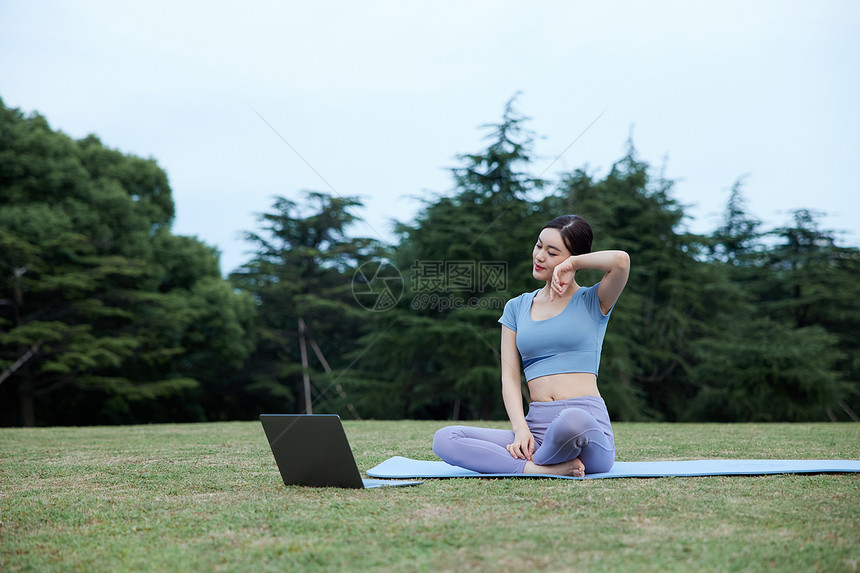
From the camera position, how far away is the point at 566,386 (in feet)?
9.80

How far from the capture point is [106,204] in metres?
16.9

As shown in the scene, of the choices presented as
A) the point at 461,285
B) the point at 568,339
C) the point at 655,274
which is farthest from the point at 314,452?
the point at 655,274

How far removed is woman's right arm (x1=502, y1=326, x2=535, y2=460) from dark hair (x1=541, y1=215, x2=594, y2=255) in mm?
496

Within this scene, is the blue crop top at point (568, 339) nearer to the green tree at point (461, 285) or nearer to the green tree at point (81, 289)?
the green tree at point (461, 285)

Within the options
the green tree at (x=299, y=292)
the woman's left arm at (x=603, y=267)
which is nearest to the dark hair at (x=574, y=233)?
the woman's left arm at (x=603, y=267)

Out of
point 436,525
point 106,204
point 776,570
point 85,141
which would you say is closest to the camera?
point 776,570

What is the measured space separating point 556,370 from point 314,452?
43.8 inches

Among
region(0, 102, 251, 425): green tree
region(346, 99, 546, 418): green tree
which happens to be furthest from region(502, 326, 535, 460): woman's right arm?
region(0, 102, 251, 425): green tree

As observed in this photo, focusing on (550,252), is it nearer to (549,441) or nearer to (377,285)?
(549,441)

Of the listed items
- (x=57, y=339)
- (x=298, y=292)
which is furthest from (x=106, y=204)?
(x=298, y=292)

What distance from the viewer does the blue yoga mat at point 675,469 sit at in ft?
9.40

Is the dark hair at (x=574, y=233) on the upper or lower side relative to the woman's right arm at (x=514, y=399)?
upper

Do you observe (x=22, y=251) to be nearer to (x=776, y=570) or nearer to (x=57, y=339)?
(x=57, y=339)

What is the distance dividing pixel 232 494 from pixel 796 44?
13.4 m
